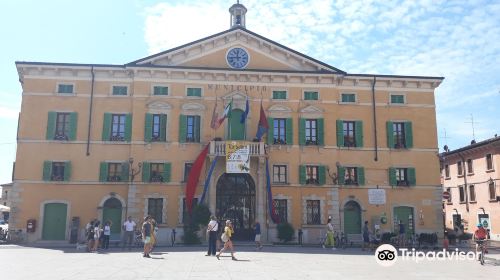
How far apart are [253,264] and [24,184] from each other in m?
20.2

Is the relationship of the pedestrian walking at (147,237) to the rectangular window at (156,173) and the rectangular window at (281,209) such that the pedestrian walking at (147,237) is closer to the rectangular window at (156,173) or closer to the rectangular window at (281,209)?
the rectangular window at (156,173)

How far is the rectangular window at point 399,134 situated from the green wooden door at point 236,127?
11.7 m

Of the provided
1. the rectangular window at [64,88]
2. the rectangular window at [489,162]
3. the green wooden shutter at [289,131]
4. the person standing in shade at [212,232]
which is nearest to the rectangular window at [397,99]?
the green wooden shutter at [289,131]

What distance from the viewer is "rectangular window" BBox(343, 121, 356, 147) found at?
32812 mm

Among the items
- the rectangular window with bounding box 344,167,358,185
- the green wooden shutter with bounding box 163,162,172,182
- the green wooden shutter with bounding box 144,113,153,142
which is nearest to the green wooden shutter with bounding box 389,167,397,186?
the rectangular window with bounding box 344,167,358,185

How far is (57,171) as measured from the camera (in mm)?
30375

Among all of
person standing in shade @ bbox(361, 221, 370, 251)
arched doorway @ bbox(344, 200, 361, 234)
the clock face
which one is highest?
the clock face

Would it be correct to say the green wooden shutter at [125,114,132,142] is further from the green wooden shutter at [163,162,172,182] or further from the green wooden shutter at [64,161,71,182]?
the green wooden shutter at [64,161,71,182]

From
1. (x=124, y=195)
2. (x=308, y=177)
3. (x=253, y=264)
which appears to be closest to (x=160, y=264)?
(x=253, y=264)

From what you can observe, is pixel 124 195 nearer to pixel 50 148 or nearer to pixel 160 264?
pixel 50 148

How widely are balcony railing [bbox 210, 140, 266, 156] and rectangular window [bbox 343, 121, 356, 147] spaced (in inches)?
271

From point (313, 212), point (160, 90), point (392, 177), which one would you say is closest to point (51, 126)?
point (160, 90)

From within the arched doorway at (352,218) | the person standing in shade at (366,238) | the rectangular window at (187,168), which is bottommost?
the person standing in shade at (366,238)

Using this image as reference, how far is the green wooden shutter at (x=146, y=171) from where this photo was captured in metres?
30.4
